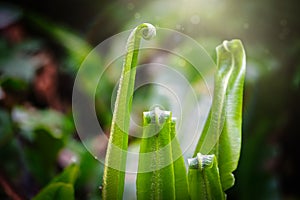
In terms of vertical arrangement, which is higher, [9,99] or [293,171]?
[9,99]

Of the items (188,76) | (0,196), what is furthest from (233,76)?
(0,196)

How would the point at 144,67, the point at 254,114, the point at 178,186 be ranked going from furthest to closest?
the point at 144,67 < the point at 254,114 < the point at 178,186

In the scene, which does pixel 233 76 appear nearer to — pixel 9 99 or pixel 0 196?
pixel 0 196

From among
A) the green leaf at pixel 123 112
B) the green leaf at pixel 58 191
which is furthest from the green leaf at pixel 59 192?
the green leaf at pixel 123 112

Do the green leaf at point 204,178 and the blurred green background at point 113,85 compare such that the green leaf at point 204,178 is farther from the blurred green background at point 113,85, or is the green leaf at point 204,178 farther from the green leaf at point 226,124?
the blurred green background at point 113,85

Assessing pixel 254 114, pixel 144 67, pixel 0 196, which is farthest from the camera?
pixel 144 67

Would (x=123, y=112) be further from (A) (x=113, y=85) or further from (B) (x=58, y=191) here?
(A) (x=113, y=85)
